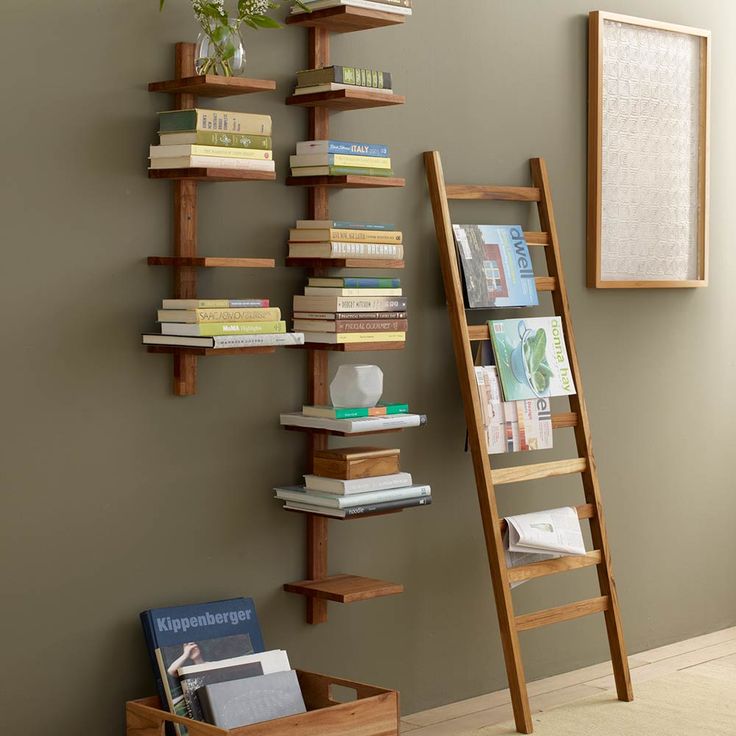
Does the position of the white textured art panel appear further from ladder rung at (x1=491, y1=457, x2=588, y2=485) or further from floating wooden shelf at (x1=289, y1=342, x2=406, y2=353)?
floating wooden shelf at (x1=289, y1=342, x2=406, y2=353)

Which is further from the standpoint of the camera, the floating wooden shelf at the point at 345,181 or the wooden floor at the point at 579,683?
the wooden floor at the point at 579,683

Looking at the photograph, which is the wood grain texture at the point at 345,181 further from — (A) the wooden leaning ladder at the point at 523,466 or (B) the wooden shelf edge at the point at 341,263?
(A) the wooden leaning ladder at the point at 523,466

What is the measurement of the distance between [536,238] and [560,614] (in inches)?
44.7

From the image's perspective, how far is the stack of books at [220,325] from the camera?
282cm

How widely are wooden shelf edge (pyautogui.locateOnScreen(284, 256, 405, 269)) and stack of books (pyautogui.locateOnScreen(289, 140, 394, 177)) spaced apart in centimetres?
22

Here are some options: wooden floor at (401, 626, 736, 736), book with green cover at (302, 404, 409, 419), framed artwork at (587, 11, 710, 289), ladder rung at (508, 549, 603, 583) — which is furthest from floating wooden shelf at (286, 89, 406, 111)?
wooden floor at (401, 626, 736, 736)

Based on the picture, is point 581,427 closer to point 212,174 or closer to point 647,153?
point 647,153

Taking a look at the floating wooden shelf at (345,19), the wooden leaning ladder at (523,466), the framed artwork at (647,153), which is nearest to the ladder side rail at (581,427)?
the wooden leaning ladder at (523,466)

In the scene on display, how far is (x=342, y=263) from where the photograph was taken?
3.13 m

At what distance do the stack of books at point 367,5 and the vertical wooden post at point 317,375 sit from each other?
11 centimetres

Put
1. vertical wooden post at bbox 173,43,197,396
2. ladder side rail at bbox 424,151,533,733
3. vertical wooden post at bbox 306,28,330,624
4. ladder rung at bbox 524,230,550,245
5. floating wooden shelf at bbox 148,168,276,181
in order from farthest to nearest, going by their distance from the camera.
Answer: ladder rung at bbox 524,230,550,245, ladder side rail at bbox 424,151,533,733, vertical wooden post at bbox 306,28,330,624, vertical wooden post at bbox 173,43,197,396, floating wooden shelf at bbox 148,168,276,181

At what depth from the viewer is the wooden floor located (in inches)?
138

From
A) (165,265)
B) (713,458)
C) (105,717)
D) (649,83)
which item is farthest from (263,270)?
(713,458)

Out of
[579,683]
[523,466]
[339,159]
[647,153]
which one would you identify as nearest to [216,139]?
[339,159]
